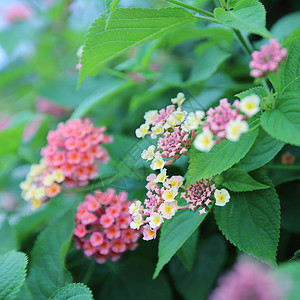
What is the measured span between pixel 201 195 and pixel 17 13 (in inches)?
64.6

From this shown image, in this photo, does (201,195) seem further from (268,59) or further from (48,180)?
(48,180)

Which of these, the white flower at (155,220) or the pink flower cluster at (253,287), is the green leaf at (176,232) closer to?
the white flower at (155,220)

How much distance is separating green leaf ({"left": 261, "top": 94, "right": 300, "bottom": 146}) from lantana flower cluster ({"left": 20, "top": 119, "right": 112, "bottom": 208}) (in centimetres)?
41

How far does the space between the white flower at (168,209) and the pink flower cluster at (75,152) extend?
0.94 feet

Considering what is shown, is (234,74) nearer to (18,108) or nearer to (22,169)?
(22,169)

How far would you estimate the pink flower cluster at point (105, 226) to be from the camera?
0.72m

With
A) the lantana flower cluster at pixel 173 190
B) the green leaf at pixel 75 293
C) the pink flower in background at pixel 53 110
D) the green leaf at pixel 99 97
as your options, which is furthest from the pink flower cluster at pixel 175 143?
the pink flower in background at pixel 53 110

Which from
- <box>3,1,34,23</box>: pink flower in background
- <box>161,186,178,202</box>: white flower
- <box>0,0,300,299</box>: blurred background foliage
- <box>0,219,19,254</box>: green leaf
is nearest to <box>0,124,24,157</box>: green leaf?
<box>0,0,300,299</box>: blurred background foliage

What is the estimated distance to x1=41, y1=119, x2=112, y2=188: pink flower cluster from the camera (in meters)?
0.81

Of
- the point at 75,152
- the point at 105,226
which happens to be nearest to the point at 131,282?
the point at 105,226

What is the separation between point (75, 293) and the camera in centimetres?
60

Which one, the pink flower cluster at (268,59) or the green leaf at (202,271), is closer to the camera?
the pink flower cluster at (268,59)

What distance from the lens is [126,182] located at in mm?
802

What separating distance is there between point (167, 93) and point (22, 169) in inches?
25.3
